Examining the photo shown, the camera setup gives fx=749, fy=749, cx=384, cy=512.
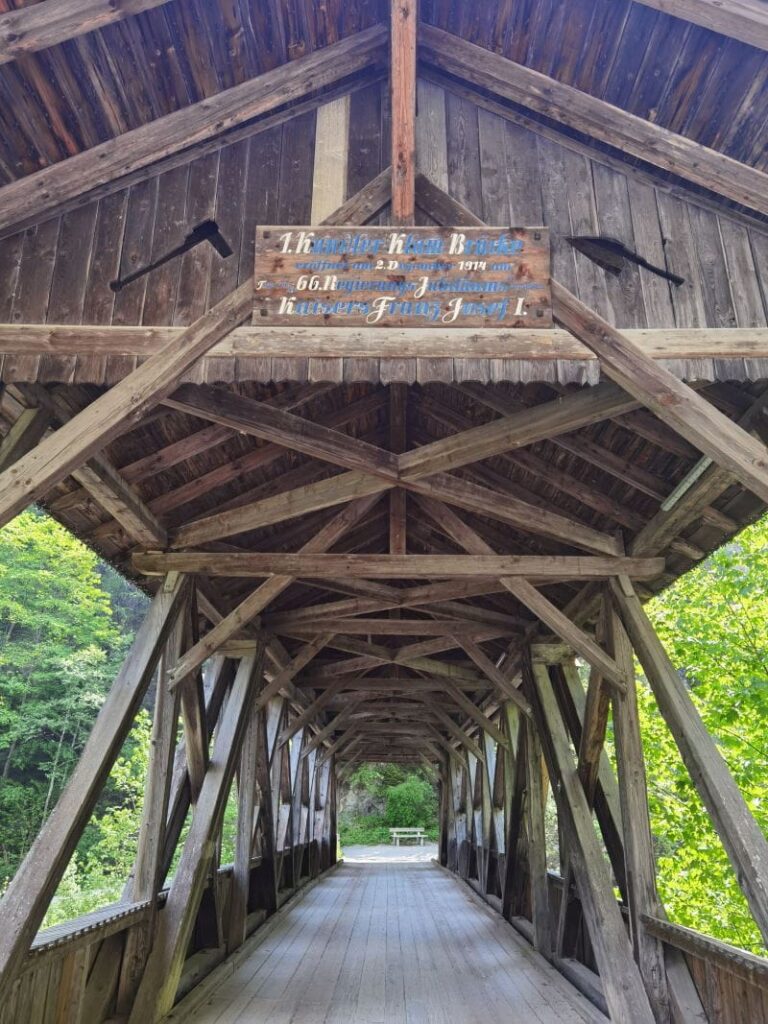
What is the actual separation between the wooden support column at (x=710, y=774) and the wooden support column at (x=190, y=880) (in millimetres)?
2971

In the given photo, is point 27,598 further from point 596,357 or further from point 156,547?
point 596,357

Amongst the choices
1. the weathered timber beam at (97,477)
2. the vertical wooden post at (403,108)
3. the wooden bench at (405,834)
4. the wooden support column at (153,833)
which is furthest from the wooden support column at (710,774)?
the wooden bench at (405,834)

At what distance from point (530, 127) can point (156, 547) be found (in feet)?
11.2

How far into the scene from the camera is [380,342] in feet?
10.2

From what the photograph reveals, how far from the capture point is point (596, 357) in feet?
10.3

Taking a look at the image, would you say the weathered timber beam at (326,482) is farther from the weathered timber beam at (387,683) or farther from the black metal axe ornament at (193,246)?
the weathered timber beam at (387,683)

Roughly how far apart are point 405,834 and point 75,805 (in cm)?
2733

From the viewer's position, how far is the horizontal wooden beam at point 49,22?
2.83 m

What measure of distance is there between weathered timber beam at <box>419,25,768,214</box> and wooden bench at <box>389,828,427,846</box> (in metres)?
28.2

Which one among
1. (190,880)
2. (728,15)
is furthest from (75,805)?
(728,15)

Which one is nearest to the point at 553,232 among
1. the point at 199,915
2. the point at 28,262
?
the point at 28,262

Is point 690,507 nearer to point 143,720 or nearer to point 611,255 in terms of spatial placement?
point 611,255

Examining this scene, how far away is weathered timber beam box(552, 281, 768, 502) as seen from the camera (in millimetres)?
2797

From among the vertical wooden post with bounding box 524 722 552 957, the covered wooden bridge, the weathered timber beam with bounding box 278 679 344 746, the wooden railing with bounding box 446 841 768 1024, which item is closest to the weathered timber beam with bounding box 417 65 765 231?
the covered wooden bridge
